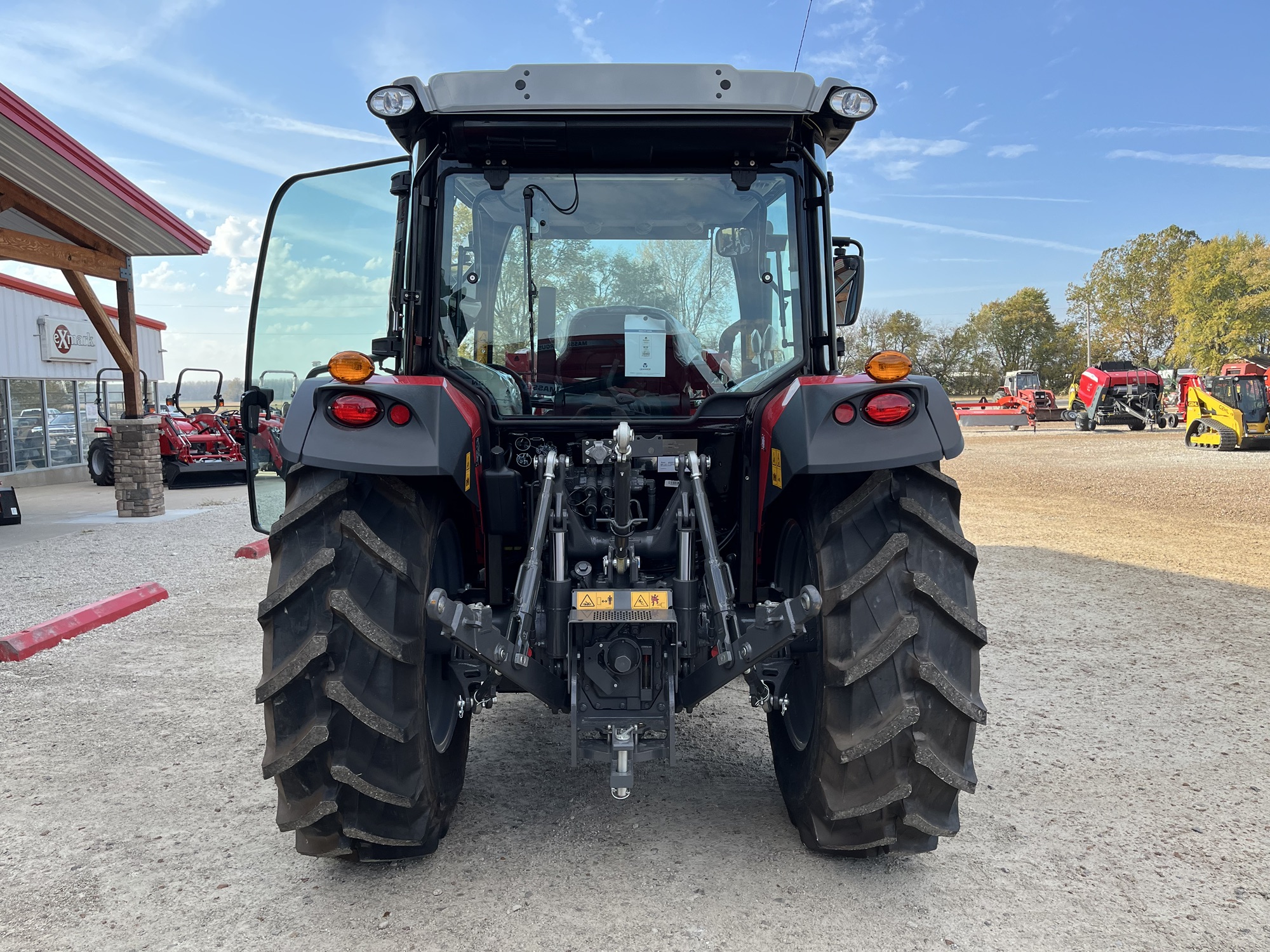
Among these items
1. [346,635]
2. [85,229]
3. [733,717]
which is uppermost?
[85,229]

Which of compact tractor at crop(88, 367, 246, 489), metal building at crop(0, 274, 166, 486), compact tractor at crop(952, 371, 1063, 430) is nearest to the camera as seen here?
compact tractor at crop(88, 367, 246, 489)

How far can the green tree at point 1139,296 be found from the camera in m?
53.1

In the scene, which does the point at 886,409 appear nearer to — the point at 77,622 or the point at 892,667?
the point at 892,667

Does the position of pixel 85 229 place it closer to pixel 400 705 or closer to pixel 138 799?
pixel 138 799

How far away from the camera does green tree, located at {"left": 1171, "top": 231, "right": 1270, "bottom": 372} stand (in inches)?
1791

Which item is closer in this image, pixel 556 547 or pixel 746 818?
pixel 556 547

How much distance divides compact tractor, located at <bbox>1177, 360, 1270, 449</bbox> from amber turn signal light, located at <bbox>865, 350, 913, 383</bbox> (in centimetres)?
2154

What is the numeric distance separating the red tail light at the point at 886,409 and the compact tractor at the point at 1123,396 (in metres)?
29.5

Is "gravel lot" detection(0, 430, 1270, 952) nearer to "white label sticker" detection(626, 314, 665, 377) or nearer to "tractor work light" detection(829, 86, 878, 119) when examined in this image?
"white label sticker" detection(626, 314, 665, 377)

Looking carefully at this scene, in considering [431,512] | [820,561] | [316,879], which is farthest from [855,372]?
[316,879]

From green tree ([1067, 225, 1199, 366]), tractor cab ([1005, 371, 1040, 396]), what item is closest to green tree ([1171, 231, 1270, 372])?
green tree ([1067, 225, 1199, 366])

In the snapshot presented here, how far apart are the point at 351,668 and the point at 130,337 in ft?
41.2

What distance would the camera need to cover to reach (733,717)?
4.25m

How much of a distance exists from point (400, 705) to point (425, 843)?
0.53m
